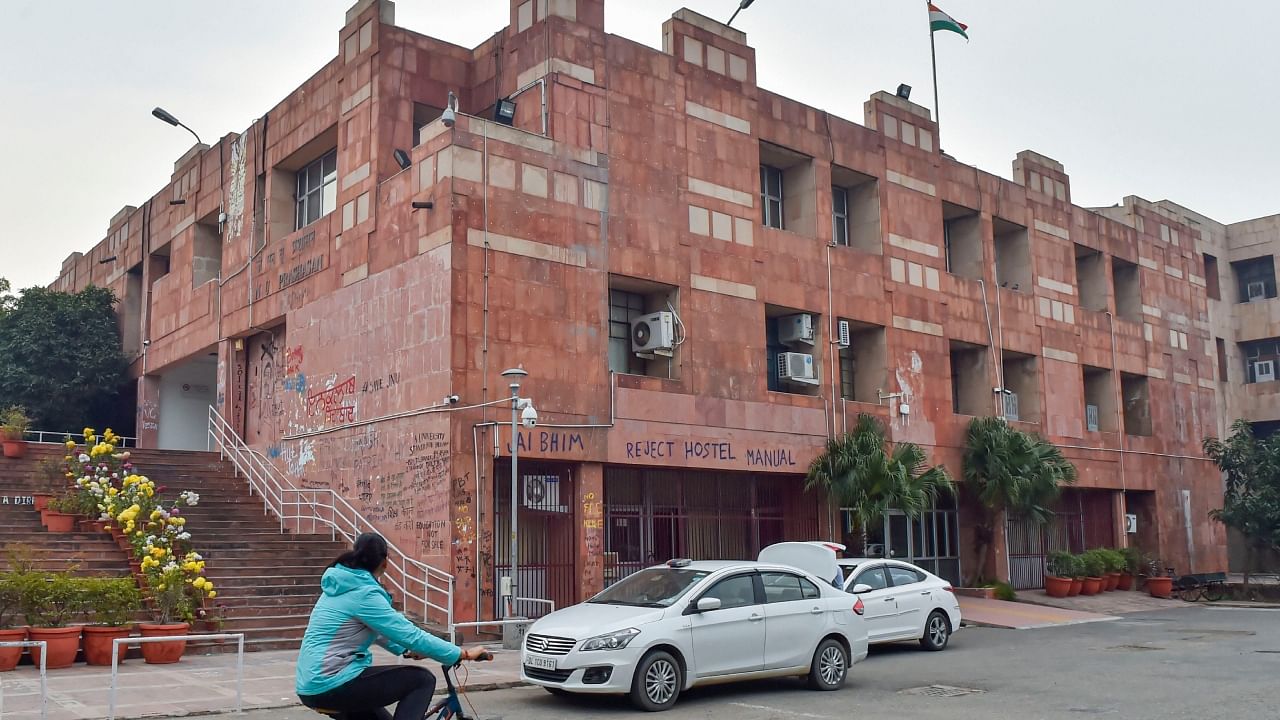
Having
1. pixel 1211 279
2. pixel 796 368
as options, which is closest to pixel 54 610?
pixel 796 368

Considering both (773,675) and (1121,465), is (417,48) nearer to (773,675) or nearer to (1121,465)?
(773,675)

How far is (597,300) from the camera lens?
821 inches

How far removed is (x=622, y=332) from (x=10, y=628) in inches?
467

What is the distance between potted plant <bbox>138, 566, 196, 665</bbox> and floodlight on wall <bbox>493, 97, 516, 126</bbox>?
994 centimetres

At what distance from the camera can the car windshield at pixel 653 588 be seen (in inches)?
485

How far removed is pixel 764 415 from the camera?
2333cm

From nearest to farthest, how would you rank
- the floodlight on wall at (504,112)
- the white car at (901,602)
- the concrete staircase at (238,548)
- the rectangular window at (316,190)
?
the white car at (901,602) → the concrete staircase at (238,548) → the floodlight on wall at (504,112) → the rectangular window at (316,190)

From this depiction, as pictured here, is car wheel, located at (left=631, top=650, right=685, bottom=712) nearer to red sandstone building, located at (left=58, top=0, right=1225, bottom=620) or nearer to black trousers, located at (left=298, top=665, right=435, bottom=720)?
black trousers, located at (left=298, top=665, right=435, bottom=720)

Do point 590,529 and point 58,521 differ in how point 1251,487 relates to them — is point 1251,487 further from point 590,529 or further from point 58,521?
point 58,521

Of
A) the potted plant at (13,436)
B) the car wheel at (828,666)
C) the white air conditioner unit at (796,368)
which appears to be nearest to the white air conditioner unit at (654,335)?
the white air conditioner unit at (796,368)

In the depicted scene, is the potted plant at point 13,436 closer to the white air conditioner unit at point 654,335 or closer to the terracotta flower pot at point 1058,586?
the white air conditioner unit at point 654,335

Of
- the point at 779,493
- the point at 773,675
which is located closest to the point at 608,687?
the point at 773,675

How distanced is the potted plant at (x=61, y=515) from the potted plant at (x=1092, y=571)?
22862 mm

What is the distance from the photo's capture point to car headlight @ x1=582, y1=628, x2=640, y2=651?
11.4 metres
